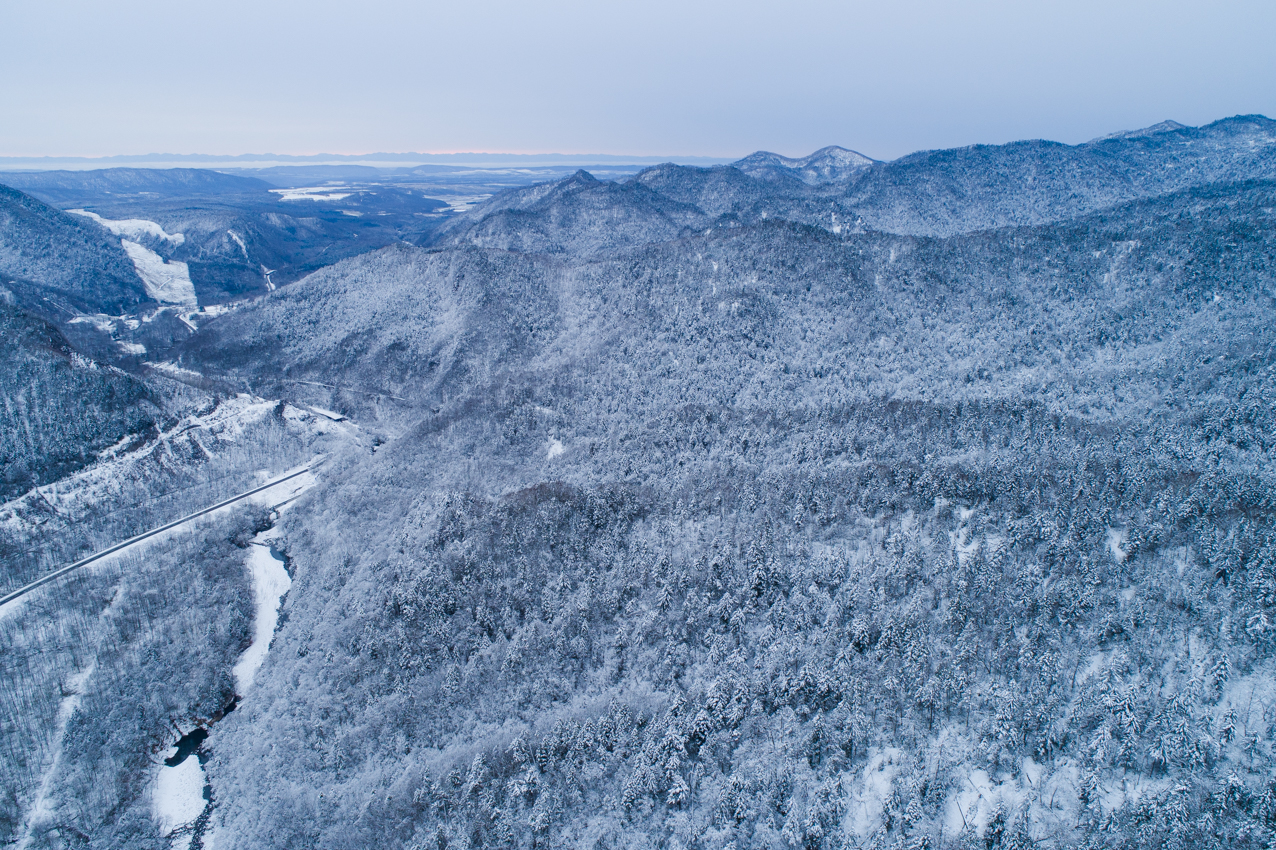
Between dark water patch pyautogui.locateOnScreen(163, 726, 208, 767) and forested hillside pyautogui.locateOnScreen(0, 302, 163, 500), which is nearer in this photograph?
dark water patch pyautogui.locateOnScreen(163, 726, 208, 767)

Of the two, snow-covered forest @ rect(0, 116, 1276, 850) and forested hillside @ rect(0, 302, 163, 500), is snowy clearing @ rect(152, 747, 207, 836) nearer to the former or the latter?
snow-covered forest @ rect(0, 116, 1276, 850)

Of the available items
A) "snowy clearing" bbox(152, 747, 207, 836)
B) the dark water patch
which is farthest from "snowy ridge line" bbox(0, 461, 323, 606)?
"snowy clearing" bbox(152, 747, 207, 836)

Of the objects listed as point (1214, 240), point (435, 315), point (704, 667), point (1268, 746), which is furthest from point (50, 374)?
point (1214, 240)

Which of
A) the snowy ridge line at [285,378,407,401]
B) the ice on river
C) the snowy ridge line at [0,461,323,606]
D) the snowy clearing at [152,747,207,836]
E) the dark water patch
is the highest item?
the snowy ridge line at [285,378,407,401]

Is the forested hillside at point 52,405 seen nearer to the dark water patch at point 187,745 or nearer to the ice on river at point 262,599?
the ice on river at point 262,599

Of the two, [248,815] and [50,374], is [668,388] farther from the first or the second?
[50,374]

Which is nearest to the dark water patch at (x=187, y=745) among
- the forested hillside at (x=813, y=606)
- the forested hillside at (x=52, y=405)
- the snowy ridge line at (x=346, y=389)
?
the forested hillside at (x=813, y=606)

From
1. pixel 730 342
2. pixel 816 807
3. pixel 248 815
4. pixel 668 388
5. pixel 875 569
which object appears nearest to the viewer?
pixel 816 807

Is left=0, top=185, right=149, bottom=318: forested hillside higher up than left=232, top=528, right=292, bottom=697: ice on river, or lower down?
higher up
